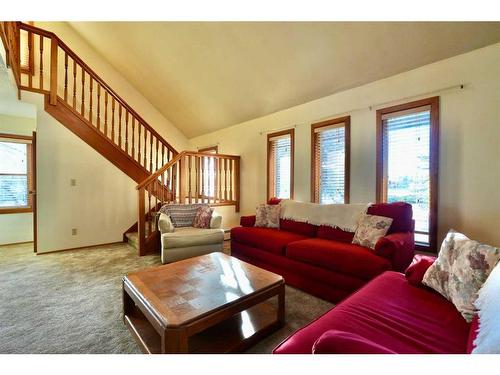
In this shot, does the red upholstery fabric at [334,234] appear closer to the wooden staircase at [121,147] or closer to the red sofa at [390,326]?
the red sofa at [390,326]

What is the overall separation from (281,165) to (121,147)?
3.19 meters

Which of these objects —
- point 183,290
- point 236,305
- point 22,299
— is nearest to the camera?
point 236,305

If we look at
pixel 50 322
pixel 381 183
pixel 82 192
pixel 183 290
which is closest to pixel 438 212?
pixel 381 183

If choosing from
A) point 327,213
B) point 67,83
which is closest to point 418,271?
point 327,213

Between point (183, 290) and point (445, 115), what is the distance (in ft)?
10.0

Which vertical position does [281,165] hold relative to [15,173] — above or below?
above

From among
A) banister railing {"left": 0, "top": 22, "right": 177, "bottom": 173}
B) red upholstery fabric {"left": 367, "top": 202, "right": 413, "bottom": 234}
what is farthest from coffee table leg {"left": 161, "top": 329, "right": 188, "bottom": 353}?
banister railing {"left": 0, "top": 22, "right": 177, "bottom": 173}

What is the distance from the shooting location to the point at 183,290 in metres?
1.65

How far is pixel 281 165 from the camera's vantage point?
168 inches

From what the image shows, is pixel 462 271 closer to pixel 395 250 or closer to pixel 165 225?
pixel 395 250

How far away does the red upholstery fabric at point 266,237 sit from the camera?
2.82 metres

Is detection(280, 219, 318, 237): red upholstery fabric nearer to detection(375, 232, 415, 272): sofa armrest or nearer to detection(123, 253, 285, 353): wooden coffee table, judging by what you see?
detection(375, 232, 415, 272): sofa armrest
